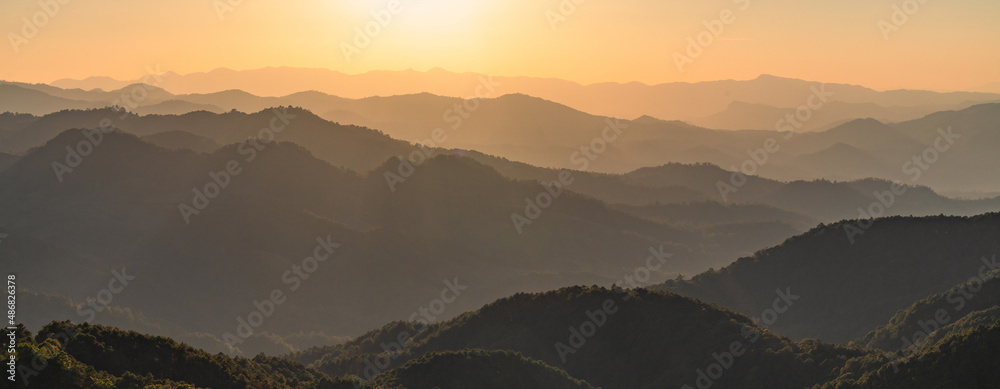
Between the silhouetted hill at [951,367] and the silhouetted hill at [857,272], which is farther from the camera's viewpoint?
the silhouetted hill at [857,272]

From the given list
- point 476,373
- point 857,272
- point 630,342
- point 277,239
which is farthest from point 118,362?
point 277,239

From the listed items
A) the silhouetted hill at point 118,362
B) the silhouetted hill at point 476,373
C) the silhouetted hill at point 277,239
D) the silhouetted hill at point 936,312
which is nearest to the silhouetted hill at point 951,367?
the silhouetted hill at point 476,373

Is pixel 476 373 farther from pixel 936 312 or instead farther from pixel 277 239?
pixel 277 239

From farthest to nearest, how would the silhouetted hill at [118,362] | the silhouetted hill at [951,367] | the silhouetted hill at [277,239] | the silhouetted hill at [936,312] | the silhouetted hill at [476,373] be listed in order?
the silhouetted hill at [277,239]
the silhouetted hill at [936,312]
the silhouetted hill at [476,373]
the silhouetted hill at [951,367]
the silhouetted hill at [118,362]

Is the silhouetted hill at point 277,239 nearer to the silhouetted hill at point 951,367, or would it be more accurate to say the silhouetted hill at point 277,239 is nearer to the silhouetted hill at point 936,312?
the silhouetted hill at point 936,312

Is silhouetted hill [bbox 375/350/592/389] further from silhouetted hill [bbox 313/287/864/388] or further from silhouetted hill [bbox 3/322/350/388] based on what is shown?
silhouetted hill [bbox 3/322/350/388]

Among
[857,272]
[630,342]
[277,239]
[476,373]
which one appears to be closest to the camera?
[476,373]

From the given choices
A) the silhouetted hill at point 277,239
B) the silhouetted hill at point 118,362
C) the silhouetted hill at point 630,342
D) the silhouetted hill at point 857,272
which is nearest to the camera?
the silhouetted hill at point 118,362

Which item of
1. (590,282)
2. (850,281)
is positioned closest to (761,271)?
(850,281)

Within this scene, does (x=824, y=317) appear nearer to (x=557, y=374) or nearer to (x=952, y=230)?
(x=952, y=230)
